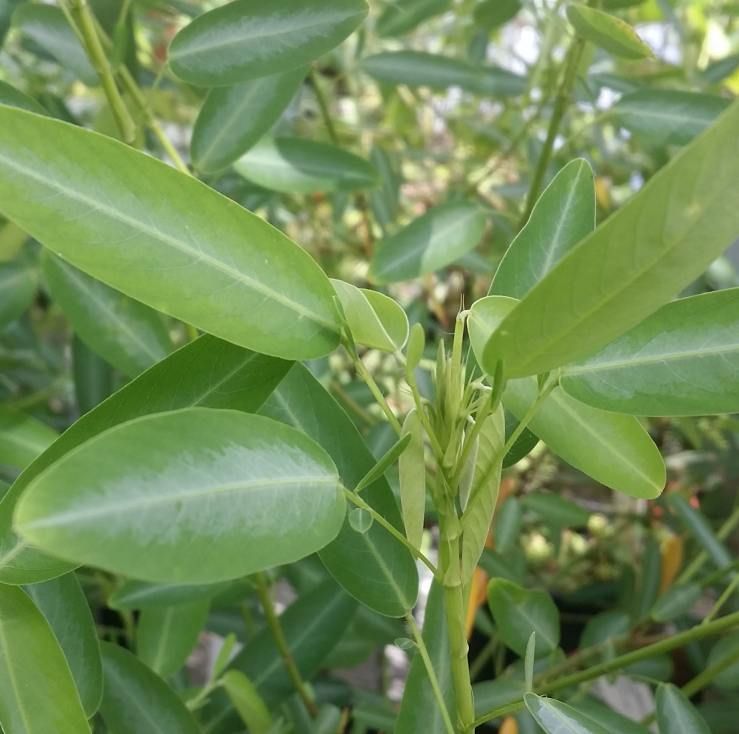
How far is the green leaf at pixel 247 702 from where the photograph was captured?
530 millimetres

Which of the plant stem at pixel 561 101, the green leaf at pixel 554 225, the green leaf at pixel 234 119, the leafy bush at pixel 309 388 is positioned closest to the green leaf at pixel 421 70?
the leafy bush at pixel 309 388

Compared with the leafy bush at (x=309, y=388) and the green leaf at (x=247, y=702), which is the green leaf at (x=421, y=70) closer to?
the leafy bush at (x=309, y=388)

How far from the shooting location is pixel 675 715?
0.48 meters

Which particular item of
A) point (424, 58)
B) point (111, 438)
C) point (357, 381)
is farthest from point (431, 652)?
point (424, 58)

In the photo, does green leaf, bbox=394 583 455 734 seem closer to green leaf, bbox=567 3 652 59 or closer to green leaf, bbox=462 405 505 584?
green leaf, bbox=462 405 505 584

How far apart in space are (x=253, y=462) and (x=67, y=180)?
4.5 inches

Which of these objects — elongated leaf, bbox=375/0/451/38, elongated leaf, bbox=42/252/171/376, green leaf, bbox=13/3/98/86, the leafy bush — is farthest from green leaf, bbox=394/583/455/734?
elongated leaf, bbox=375/0/451/38

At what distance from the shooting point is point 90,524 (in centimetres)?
22

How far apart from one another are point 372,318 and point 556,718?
0.61ft

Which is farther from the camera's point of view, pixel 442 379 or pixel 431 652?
pixel 431 652

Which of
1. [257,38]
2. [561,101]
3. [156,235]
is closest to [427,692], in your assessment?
[156,235]

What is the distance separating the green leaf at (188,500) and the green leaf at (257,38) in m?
0.28

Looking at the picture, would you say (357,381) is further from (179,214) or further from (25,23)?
(179,214)

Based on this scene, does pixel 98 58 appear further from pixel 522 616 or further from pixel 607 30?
pixel 522 616
